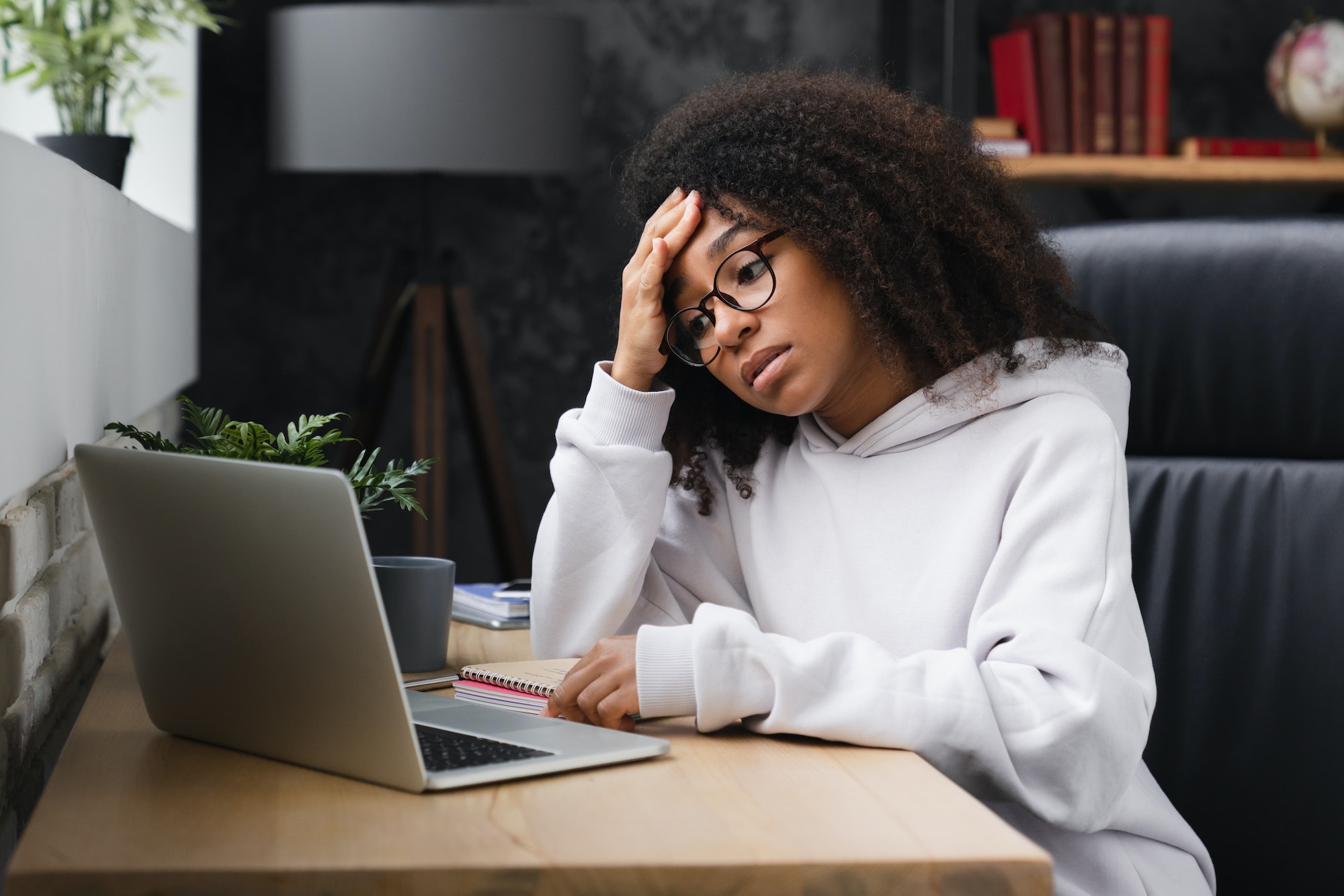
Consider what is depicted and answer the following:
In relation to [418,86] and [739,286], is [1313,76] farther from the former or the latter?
[739,286]

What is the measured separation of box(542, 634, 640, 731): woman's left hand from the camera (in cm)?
87

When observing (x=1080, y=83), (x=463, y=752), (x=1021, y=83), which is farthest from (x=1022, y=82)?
(x=463, y=752)

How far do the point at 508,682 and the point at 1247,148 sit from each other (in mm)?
2195

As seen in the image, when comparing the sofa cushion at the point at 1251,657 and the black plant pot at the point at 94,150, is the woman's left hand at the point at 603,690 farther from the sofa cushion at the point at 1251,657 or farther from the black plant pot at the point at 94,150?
the black plant pot at the point at 94,150

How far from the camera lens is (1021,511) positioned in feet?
3.26

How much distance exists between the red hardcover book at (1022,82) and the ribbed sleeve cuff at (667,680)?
1.93m

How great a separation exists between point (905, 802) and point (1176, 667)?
675 mm

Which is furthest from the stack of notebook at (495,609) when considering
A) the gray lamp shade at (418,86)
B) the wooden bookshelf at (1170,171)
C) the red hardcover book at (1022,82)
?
the red hardcover book at (1022,82)

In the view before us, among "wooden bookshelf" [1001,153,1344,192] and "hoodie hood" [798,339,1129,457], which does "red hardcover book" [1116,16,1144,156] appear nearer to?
"wooden bookshelf" [1001,153,1344,192]

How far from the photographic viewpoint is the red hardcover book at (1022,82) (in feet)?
8.23

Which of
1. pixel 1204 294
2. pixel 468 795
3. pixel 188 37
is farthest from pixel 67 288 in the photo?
pixel 188 37

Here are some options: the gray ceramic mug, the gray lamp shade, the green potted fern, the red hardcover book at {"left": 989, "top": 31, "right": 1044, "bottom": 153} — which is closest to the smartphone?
the gray ceramic mug

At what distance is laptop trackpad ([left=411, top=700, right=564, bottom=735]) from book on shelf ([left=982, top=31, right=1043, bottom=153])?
192 centimetres

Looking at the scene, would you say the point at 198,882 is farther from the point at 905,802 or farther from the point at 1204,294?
the point at 1204,294
